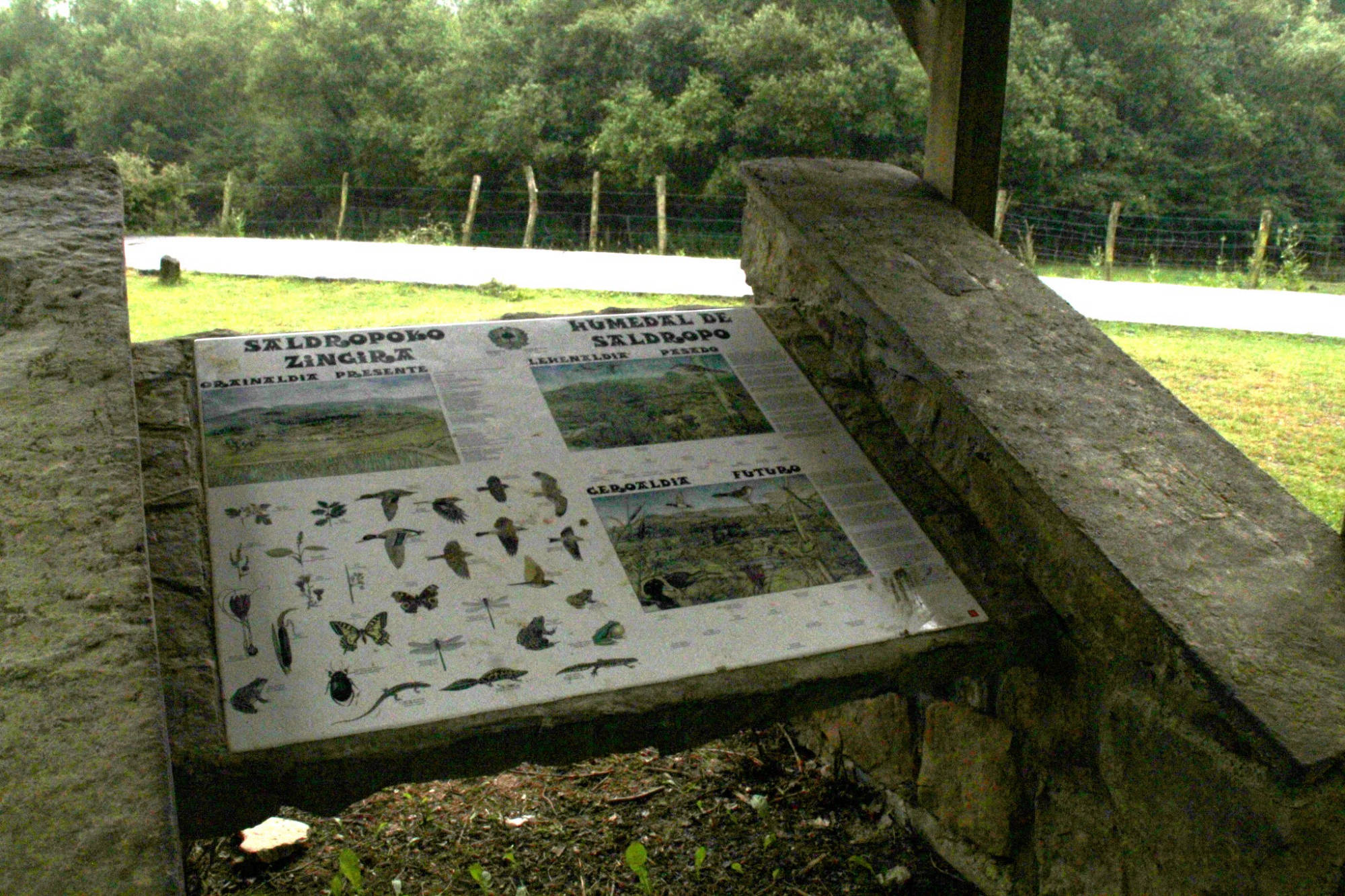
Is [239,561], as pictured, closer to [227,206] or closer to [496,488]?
[496,488]

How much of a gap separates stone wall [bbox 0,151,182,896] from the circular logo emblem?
2.44 feet

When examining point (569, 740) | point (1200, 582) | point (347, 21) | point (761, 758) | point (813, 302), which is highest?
point (347, 21)

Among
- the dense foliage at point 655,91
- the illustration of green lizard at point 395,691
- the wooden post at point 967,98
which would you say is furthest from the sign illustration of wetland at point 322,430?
the dense foliage at point 655,91

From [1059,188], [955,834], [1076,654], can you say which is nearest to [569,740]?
[1076,654]

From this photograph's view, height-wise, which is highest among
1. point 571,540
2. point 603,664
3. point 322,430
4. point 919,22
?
point 919,22

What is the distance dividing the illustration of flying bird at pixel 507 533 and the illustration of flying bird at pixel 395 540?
0.38 ft

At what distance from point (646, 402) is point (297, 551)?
0.79 meters

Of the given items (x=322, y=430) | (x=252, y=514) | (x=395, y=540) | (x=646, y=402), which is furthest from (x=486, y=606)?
(x=646, y=402)

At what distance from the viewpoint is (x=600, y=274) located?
966cm

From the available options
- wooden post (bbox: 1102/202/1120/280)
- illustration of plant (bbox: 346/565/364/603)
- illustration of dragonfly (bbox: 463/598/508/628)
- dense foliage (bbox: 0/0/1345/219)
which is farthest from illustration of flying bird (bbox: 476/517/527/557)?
dense foliage (bbox: 0/0/1345/219)

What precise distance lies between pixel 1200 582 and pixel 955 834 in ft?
2.94

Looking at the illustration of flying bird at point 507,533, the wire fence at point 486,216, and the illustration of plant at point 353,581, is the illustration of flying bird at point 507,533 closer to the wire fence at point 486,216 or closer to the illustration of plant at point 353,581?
the illustration of plant at point 353,581

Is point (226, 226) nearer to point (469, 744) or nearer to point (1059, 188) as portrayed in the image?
point (1059, 188)

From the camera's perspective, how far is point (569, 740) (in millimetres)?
1603
